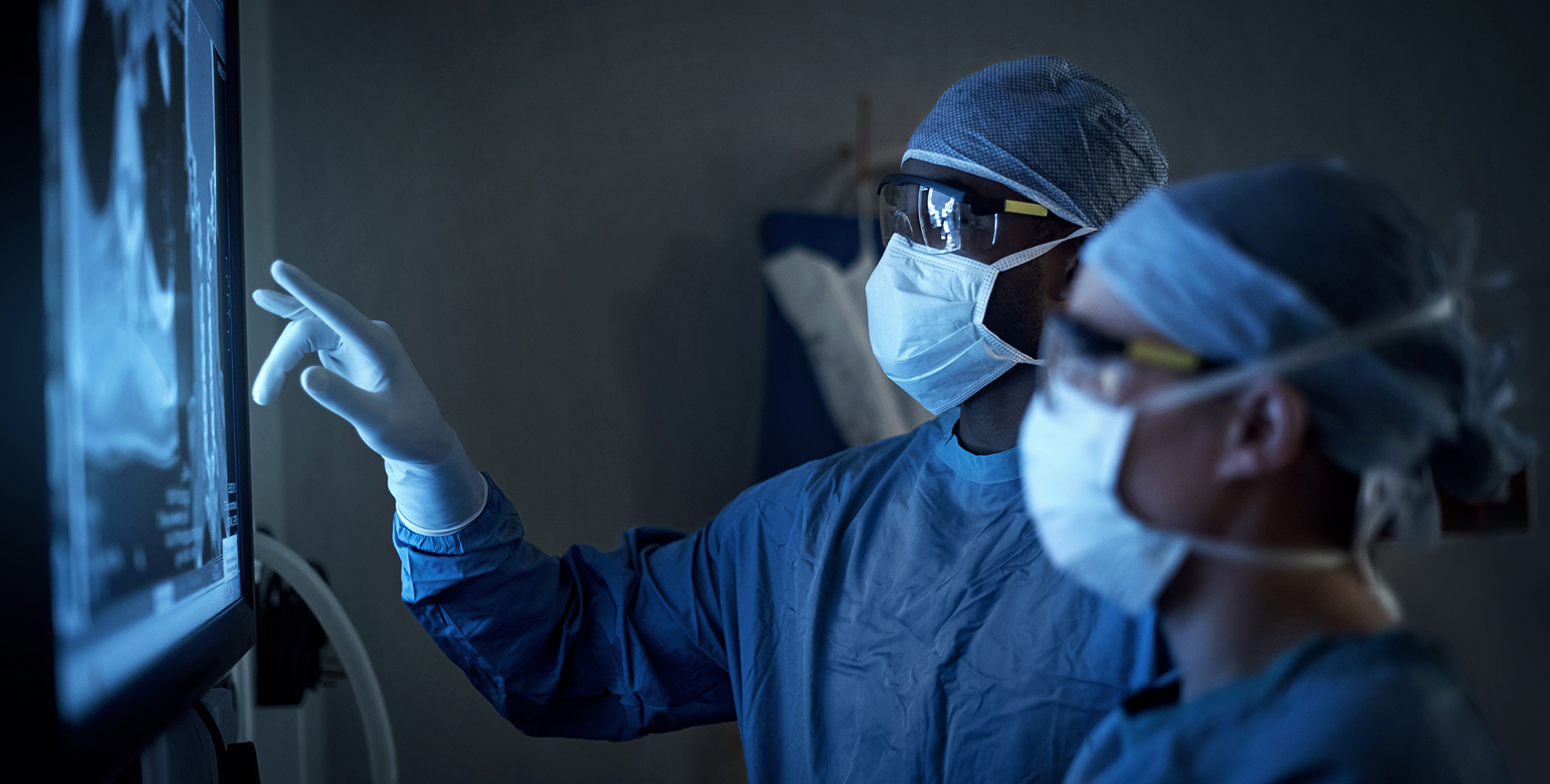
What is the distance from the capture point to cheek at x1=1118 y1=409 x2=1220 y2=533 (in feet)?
2.15

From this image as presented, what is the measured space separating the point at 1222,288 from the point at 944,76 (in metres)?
1.89

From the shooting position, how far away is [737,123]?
2236mm

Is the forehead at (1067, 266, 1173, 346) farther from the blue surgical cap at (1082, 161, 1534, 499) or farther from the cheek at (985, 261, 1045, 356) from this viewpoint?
the cheek at (985, 261, 1045, 356)

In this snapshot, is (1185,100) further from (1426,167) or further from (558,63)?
(558,63)

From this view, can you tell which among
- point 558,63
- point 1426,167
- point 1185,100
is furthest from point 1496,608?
point 558,63

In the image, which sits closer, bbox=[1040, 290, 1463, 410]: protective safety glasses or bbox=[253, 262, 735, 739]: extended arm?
bbox=[1040, 290, 1463, 410]: protective safety glasses

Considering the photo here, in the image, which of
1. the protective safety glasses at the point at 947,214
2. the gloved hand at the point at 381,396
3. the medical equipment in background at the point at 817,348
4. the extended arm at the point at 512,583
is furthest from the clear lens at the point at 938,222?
the medical equipment in background at the point at 817,348

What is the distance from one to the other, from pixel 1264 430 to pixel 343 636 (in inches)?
46.0

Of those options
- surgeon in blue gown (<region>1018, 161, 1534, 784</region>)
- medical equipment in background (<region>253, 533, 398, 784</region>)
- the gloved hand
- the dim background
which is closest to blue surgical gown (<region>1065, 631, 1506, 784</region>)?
surgeon in blue gown (<region>1018, 161, 1534, 784</region>)

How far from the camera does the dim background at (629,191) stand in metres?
1.92

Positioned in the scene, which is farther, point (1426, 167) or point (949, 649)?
point (1426, 167)

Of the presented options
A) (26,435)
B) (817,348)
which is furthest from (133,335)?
(817,348)

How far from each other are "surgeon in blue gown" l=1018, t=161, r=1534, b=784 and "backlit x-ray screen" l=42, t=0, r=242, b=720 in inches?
26.2

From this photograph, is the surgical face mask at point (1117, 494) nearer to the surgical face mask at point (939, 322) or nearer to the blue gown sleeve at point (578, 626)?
the surgical face mask at point (939, 322)
